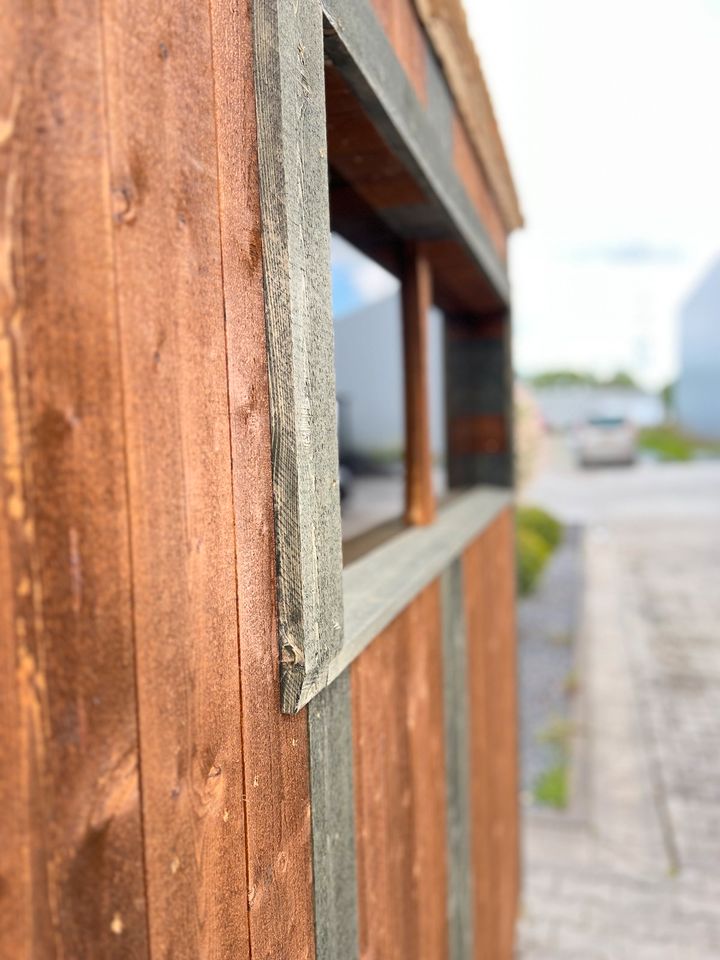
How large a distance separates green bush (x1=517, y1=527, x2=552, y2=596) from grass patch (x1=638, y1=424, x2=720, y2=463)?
18.2m

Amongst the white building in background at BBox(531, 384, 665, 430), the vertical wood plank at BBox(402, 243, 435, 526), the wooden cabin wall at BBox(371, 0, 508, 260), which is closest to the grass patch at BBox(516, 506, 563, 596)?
the wooden cabin wall at BBox(371, 0, 508, 260)

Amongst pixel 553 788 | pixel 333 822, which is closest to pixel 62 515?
pixel 333 822

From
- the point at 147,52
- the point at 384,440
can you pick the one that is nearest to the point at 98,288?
the point at 147,52

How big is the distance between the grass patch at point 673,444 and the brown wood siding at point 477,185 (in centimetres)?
2590

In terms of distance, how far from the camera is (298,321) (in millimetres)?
933

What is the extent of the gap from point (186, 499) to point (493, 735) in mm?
2274

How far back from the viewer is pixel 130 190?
26.2 inches

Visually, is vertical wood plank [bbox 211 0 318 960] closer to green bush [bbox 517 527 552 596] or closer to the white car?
green bush [bbox 517 527 552 596]

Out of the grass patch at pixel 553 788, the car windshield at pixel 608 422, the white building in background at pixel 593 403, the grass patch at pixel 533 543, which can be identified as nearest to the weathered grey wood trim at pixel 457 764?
the grass patch at pixel 553 788

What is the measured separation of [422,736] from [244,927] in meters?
0.89

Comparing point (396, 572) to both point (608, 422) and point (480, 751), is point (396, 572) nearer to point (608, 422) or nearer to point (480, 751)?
point (480, 751)

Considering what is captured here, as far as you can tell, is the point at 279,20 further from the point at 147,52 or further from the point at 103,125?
the point at 103,125

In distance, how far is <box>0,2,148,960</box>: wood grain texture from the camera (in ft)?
1.88

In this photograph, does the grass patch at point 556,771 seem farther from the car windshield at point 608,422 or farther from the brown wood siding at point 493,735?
the car windshield at point 608,422
